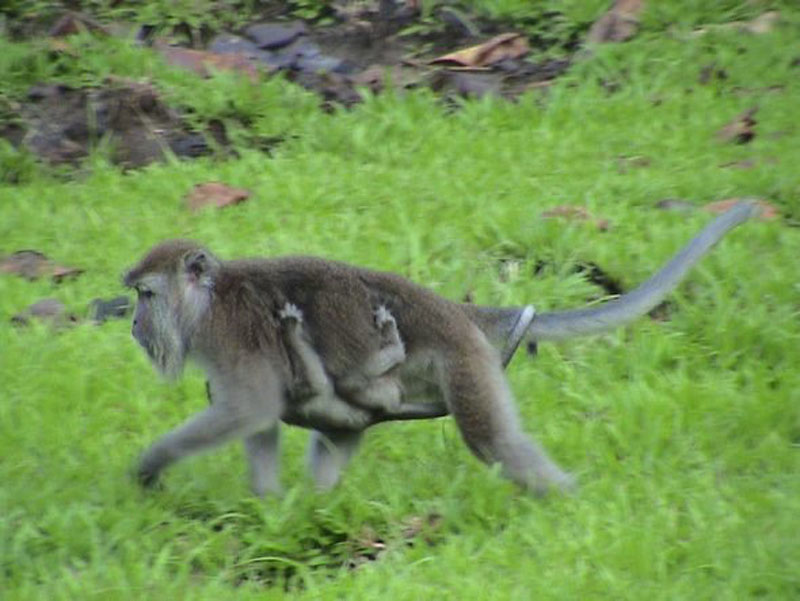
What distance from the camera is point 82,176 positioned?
9422 mm

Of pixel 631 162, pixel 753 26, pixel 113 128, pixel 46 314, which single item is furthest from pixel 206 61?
pixel 753 26

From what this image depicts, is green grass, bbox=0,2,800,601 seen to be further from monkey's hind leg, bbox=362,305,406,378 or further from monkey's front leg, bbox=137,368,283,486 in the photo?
monkey's hind leg, bbox=362,305,406,378

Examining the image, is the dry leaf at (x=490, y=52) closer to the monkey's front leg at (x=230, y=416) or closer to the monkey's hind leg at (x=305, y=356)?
the monkey's hind leg at (x=305, y=356)

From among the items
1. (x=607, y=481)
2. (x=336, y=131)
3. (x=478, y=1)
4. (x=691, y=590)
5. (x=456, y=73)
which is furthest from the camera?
(x=478, y=1)

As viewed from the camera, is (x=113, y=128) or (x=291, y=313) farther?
(x=113, y=128)

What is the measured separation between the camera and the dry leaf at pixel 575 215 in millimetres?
8336

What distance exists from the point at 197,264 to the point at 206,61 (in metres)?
4.44

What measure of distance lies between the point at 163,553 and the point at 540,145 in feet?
14.2

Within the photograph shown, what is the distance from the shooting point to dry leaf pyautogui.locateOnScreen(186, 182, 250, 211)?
8852mm

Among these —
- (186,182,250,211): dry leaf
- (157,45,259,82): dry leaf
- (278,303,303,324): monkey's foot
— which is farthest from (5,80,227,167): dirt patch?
(278,303,303,324): monkey's foot

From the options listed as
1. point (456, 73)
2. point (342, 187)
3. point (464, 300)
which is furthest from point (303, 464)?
point (456, 73)

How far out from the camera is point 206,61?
1049 cm

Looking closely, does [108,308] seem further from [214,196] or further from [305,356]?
[305,356]

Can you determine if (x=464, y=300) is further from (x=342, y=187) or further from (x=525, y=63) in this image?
(x=525, y=63)
